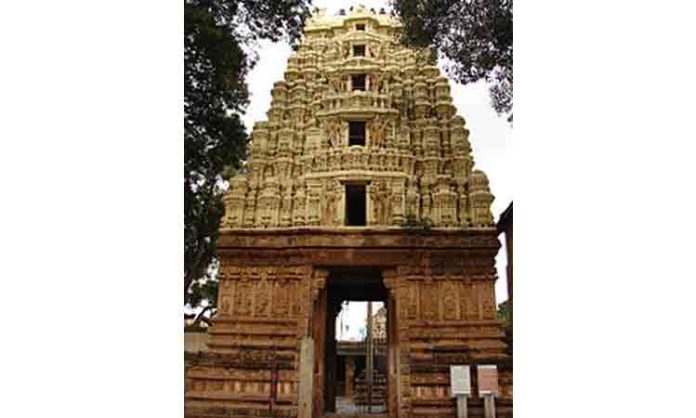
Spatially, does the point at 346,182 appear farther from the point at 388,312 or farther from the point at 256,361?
the point at 256,361

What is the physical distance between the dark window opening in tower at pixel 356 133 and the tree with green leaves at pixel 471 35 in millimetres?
2585

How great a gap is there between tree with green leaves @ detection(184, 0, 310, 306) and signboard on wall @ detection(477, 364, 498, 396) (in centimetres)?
424

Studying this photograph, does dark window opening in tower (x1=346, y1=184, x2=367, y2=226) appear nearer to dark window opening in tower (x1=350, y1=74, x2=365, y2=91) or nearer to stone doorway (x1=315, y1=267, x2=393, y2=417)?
stone doorway (x1=315, y1=267, x2=393, y2=417)

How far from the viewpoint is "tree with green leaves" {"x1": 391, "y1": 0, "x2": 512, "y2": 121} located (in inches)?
266

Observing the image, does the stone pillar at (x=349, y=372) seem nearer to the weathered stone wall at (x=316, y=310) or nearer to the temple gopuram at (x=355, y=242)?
the temple gopuram at (x=355, y=242)

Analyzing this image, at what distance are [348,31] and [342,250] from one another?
4790 millimetres

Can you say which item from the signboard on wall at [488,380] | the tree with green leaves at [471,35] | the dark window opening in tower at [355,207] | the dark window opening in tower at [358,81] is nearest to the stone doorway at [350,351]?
the dark window opening in tower at [355,207]

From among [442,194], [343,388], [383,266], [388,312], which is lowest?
[343,388]

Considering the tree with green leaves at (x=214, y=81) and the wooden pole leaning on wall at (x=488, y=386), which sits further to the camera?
the wooden pole leaning on wall at (x=488, y=386)

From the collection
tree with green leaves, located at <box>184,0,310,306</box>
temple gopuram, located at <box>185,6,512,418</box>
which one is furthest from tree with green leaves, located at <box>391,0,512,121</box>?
temple gopuram, located at <box>185,6,512,418</box>

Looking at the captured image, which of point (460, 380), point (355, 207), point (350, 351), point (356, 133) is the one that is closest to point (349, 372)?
point (350, 351)

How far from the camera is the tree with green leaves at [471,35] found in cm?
675
